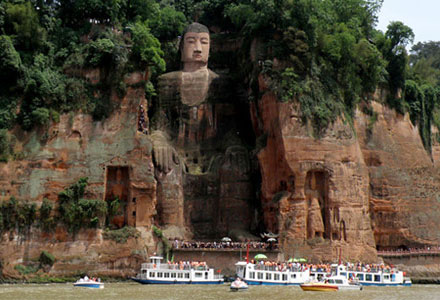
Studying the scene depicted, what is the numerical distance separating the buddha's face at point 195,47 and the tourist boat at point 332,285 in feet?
81.6

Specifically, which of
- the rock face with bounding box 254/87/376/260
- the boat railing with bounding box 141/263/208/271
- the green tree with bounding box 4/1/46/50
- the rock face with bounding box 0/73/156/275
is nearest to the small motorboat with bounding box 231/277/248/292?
the boat railing with bounding box 141/263/208/271

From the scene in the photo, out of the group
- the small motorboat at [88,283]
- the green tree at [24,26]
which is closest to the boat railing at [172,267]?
the small motorboat at [88,283]

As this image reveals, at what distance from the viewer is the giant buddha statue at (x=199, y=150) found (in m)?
61.7

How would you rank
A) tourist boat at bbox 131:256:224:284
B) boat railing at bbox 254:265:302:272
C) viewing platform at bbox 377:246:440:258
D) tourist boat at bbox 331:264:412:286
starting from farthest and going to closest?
1. viewing platform at bbox 377:246:440:258
2. tourist boat at bbox 331:264:412:286
3. boat railing at bbox 254:265:302:272
4. tourist boat at bbox 131:256:224:284

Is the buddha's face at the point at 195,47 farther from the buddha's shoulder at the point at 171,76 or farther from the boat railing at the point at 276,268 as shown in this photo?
the boat railing at the point at 276,268

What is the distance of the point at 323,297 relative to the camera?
1758 inches

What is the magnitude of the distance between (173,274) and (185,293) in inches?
283

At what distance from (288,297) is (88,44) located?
86.3 ft

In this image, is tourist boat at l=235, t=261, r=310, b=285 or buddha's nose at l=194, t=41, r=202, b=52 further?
buddha's nose at l=194, t=41, r=202, b=52

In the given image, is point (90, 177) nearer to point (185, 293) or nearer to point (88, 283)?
point (88, 283)

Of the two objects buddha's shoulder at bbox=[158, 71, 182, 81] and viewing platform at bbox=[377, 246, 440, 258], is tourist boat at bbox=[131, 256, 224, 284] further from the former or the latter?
buddha's shoulder at bbox=[158, 71, 182, 81]

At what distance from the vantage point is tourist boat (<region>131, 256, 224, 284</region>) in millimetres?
52469

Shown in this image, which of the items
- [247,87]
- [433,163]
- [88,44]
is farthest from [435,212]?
[88,44]

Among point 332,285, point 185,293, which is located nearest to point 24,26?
point 185,293
